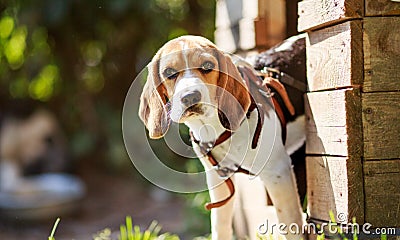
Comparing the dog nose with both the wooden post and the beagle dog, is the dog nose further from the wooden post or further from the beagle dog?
the wooden post

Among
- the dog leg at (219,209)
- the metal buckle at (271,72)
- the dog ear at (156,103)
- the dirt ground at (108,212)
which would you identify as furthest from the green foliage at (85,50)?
the dog ear at (156,103)

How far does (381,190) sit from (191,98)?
60cm

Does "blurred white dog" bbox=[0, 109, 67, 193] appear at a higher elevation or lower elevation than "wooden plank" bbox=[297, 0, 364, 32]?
lower

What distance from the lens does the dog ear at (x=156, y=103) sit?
1812mm

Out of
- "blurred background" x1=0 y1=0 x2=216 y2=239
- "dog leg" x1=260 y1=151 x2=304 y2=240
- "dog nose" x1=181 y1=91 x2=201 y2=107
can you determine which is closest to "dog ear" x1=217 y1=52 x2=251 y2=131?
"dog nose" x1=181 y1=91 x2=201 y2=107

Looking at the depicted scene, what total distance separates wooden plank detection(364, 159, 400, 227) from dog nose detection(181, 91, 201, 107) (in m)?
0.51

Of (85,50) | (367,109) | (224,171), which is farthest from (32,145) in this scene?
(367,109)

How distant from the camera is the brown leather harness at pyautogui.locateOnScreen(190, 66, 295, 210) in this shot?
1958 mm

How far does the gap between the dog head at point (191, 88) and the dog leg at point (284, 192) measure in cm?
24

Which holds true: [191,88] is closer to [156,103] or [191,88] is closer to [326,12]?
[156,103]

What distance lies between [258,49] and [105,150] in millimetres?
3312

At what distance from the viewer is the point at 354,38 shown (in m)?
1.75

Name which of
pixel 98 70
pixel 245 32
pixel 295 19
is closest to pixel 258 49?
pixel 245 32
